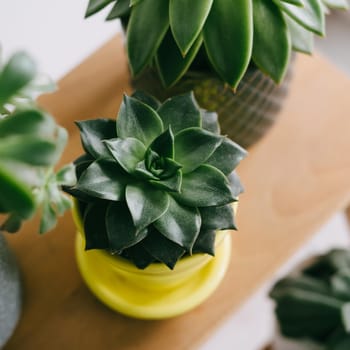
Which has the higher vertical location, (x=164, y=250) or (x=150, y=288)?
(x=164, y=250)

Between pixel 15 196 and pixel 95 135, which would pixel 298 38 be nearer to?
pixel 95 135

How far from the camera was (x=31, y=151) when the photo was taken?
34 centimetres

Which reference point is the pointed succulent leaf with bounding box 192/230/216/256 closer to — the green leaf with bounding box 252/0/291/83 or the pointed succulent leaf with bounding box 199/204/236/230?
the pointed succulent leaf with bounding box 199/204/236/230

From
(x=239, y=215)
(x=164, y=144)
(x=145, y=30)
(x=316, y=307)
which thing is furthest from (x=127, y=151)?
(x=316, y=307)

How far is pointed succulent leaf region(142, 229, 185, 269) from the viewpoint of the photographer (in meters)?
0.49

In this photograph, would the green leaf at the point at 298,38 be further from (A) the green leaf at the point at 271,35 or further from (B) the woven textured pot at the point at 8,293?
(B) the woven textured pot at the point at 8,293

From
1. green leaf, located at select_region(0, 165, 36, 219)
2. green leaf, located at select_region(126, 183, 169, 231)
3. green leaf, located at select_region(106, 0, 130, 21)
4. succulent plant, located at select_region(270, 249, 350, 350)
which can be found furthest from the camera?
succulent plant, located at select_region(270, 249, 350, 350)

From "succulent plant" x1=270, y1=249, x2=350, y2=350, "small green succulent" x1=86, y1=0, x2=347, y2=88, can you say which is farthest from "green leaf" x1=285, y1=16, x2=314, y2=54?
"succulent plant" x1=270, y1=249, x2=350, y2=350

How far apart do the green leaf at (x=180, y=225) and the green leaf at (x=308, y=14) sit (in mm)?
210

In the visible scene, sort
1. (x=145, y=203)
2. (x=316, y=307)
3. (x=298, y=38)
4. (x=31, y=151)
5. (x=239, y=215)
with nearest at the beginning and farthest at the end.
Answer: (x=31, y=151) → (x=145, y=203) → (x=298, y=38) → (x=239, y=215) → (x=316, y=307)

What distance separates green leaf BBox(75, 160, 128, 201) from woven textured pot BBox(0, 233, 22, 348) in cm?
13

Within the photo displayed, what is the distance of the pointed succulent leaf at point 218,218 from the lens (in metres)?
0.50

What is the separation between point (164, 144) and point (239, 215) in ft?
0.80

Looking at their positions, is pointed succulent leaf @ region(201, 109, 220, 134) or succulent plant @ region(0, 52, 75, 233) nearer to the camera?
succulent plant @ region(0, 52, 75, 233)
